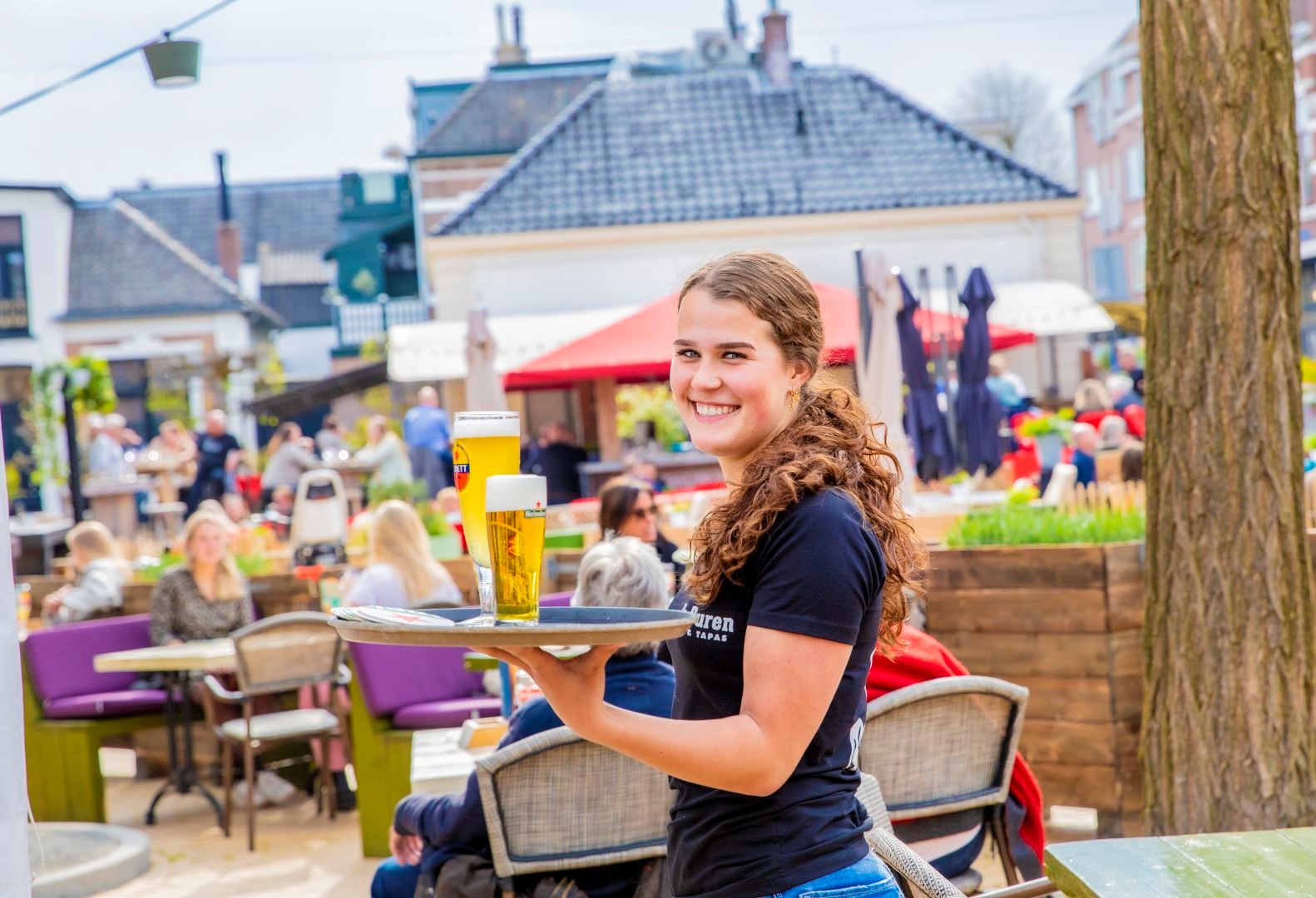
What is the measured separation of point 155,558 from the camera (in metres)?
11.4

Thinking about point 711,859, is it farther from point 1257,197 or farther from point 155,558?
point 155,558

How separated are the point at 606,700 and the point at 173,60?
5.20 metres

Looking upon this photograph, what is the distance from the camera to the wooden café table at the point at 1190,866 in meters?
2.32

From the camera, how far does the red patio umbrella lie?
12211 millimetres

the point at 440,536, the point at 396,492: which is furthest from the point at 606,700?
the point at 396,492

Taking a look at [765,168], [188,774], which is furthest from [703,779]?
[765,168]

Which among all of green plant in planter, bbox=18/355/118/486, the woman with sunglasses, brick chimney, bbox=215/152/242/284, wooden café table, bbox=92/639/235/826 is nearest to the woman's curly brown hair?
the woman with sunglasses

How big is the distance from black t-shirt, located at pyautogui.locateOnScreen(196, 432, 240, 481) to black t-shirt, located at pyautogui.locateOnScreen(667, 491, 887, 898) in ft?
53.6

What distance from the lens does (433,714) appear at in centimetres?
641

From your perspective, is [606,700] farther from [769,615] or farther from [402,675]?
[402,675]

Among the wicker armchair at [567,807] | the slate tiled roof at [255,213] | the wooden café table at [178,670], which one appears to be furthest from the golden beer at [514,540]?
the slate tiled roof at [255,213]

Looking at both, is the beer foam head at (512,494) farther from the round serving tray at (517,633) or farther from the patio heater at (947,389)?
the patio heater at (947,389)

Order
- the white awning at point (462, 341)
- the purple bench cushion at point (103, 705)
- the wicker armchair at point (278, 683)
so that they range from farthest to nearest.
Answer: the white awning at point (462, 341) → the purple bench cushion at point (103, 705) → the wicker armchair at point (278, 683)

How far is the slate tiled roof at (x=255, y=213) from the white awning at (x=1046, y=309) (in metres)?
35.1
